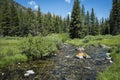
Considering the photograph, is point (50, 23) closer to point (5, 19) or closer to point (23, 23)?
point (23, 23)

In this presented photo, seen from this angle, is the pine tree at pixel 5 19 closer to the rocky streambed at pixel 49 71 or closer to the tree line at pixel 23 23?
the tree line at pixel 23 23

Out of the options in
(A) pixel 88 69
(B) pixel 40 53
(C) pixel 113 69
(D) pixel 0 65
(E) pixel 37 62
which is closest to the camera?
(C) pixel 113 69

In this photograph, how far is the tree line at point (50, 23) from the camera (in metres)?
60.2

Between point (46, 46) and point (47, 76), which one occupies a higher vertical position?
point (46, 46)

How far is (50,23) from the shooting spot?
306 ft

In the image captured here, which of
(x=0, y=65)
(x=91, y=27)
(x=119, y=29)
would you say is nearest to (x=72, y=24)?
(x=119, y=29)

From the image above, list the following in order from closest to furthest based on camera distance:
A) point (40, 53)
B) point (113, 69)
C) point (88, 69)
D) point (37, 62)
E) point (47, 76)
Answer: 1. point (113, 69)
2. point (47, 76)
3. point (88, 69)
4. point (37, 62)
5. point (40, 53)

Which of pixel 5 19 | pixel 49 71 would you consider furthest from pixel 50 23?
pixel 49 71

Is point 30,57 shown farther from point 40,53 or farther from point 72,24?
point 72,24

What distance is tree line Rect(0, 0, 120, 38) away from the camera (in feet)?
197

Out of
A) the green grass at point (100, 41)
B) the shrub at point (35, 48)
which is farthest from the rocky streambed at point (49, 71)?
the green grass at point (100, 41)

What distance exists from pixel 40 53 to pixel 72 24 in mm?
36996

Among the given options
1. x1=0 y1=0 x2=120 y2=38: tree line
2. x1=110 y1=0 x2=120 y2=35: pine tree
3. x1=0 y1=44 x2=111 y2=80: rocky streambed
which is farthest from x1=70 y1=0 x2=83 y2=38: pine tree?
x1=0 y1=44 x2=111 y2=80: rocky streambed

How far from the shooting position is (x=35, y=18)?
271 feet
